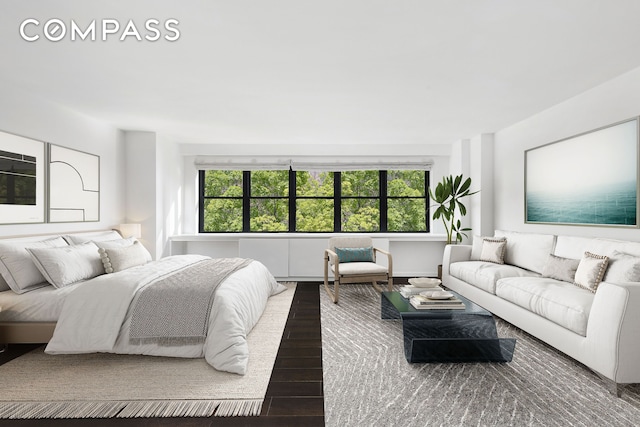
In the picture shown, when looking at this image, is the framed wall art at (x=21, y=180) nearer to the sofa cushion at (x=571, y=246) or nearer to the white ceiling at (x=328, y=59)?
the white ceiling at (x=328, y=59)

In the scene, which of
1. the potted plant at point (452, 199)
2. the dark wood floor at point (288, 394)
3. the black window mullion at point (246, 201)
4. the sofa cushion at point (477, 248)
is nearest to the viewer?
the dark wood floor at point (288, 394)

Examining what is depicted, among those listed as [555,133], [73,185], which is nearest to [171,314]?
[73,185]

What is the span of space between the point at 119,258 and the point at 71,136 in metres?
1.87

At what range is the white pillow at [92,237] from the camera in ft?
13.6

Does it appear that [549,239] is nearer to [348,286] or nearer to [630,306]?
[630,306]

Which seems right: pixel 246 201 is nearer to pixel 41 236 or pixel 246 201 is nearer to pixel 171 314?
pixel 41 236

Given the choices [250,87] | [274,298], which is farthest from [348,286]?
[250,87]

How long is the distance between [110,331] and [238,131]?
3.64m

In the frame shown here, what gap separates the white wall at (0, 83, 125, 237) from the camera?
3.72m

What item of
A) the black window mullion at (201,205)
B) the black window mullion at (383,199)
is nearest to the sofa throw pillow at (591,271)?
the black window mullion at (383,199)

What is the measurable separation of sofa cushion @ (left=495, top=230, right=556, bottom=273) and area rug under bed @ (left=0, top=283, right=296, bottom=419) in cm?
324

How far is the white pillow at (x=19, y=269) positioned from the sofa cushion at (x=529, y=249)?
5262 mm

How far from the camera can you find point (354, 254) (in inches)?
218

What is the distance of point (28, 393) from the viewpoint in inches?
96.3
